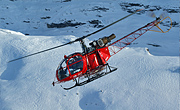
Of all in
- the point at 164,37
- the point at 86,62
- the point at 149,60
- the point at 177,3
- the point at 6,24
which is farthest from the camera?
the point at 177,3

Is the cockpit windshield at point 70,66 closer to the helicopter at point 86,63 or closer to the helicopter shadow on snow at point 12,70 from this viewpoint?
the helicopter at point 86,63

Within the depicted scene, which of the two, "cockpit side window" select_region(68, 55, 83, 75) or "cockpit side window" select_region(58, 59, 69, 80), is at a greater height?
"cockpit side window" select_region(68, 55, 83, 75)

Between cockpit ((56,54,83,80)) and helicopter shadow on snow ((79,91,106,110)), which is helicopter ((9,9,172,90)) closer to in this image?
cockpit ((56,54,83,80))

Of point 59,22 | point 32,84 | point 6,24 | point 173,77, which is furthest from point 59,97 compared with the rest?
point 6,24

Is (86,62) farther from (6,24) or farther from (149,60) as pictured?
(6,24)

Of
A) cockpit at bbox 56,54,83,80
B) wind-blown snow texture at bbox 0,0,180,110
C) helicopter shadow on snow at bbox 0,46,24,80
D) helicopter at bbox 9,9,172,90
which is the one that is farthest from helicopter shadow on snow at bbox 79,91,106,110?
helicopter shadow on snow at bbox 0,46,24,80

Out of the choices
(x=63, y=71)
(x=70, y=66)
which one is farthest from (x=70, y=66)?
(x=63, y=71)

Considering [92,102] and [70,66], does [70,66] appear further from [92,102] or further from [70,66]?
[92,102]
